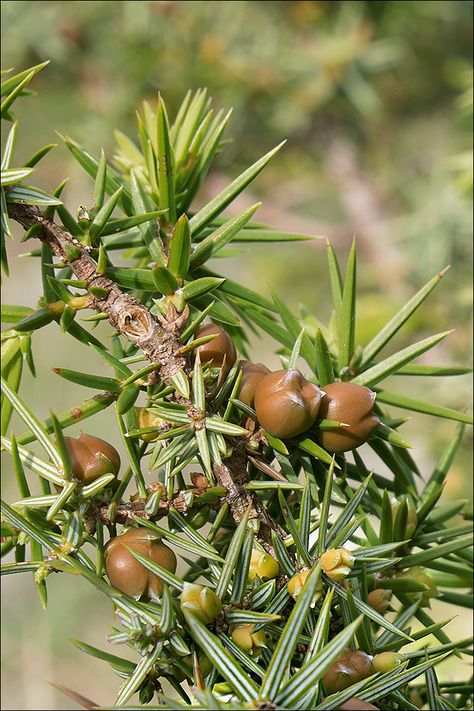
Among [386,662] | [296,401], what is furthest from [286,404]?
[386,662]

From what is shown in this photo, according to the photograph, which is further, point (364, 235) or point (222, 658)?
point (364, 235)

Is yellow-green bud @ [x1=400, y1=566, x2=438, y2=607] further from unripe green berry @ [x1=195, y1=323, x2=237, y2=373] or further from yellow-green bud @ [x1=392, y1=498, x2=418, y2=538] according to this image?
unripe green berry @ [x1=195, y1=323, x2=237, y2=373]

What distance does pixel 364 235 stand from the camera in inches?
46.6

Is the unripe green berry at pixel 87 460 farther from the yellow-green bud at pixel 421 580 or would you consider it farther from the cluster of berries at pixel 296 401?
the yellow-green bud at pixel 421 580

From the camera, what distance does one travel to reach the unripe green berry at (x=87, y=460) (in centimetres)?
27

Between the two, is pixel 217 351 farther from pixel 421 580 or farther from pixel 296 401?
pixel 421 580

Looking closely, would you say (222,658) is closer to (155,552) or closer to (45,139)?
(155,552)

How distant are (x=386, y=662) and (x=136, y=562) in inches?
4.0

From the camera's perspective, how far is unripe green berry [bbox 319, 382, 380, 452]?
0.29 m

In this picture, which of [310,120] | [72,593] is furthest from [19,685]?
[310,120]

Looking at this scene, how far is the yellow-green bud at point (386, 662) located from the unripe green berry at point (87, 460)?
0.13 meters

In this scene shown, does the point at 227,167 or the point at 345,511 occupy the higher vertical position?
the point at 227,167

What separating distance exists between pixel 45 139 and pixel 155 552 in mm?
1207

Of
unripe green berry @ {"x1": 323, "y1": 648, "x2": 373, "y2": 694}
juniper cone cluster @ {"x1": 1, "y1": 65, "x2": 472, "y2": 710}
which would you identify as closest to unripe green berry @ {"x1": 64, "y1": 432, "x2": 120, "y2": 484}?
juniper cone cluster @ {"x1": 1, "y1": 65, "x2": 472, "y2": 710}
